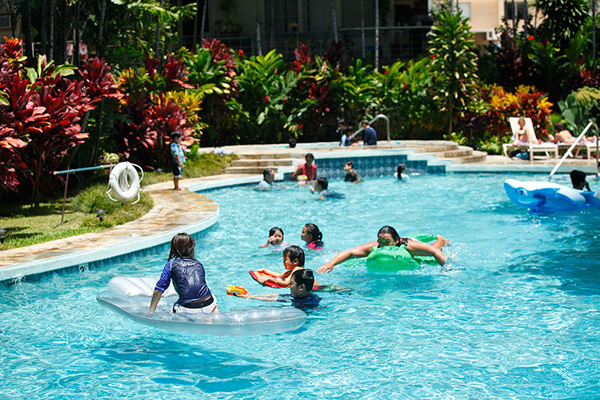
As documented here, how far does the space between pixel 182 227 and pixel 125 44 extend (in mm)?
8145

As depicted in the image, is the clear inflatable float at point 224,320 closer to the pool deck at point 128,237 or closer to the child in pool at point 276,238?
the pool deck at point 128,237

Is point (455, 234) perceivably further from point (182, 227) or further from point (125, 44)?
point (125, 44)

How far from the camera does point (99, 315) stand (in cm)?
737

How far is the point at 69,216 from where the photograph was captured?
38.5ft

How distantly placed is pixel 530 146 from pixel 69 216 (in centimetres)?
1348

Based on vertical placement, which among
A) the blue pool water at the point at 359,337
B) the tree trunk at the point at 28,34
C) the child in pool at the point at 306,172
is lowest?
the blue pool water at the point at 359,337

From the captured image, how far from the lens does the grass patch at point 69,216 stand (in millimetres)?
10010

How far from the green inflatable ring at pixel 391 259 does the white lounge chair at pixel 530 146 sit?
12542 millimetres

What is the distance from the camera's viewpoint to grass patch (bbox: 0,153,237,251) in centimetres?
1001

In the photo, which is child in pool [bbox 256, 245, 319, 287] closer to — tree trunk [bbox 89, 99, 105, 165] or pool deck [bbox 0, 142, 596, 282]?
pool deck [bbox 0, 142, 596, 282]

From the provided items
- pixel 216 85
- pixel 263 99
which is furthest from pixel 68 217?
pixel 263 99

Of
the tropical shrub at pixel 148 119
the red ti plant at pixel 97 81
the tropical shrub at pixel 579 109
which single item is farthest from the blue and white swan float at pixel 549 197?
the tropical shrub at pixel 579 109

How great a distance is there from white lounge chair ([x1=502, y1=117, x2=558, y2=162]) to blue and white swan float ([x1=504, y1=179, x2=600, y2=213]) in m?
7.46

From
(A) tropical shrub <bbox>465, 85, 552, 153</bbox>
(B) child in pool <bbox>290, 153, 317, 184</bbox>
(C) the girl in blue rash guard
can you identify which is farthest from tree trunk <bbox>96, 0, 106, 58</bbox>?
(A) tropical shrub <bbox>465, 85, 552, 153</bbox>
